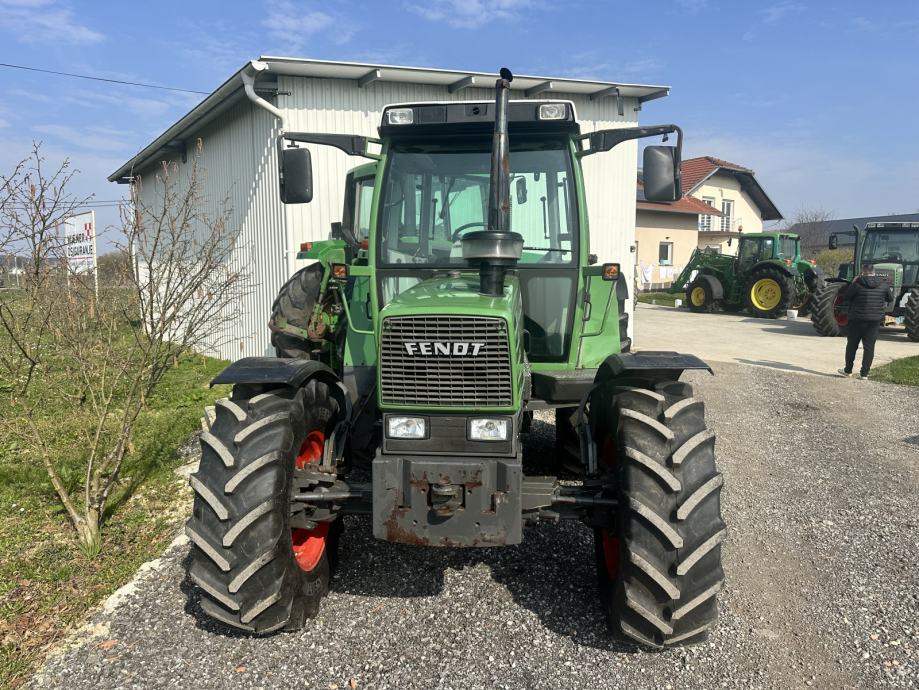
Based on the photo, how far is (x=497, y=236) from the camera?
3211mm

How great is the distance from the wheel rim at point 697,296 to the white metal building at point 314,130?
9.96 metres

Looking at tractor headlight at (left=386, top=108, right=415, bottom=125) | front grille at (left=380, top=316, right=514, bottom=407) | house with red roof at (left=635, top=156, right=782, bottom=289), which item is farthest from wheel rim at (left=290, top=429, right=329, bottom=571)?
house with red roof at (left=635, top=156, right=782, bottom=289)

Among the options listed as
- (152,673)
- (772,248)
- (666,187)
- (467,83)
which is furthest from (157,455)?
(772,248)

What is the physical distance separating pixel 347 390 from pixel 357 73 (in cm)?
662

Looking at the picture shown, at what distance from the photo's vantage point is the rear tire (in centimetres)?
1503

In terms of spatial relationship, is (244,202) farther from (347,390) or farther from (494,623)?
(494,623)

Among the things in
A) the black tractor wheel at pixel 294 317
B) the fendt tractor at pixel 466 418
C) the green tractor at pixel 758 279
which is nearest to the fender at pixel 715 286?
the green tractor at pixel 758 279

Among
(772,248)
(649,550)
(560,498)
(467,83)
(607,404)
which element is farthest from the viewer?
(772,248)

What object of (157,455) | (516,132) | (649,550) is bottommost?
(157,455)

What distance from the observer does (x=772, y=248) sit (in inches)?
771

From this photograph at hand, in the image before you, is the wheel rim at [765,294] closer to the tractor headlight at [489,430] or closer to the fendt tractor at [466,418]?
the fendt tractor at [466,418]

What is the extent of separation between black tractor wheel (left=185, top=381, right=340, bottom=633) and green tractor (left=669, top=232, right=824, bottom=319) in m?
18.6

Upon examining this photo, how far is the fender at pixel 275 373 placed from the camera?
3.28 m

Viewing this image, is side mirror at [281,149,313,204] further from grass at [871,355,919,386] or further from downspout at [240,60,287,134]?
grass at [871,355,919,386]
